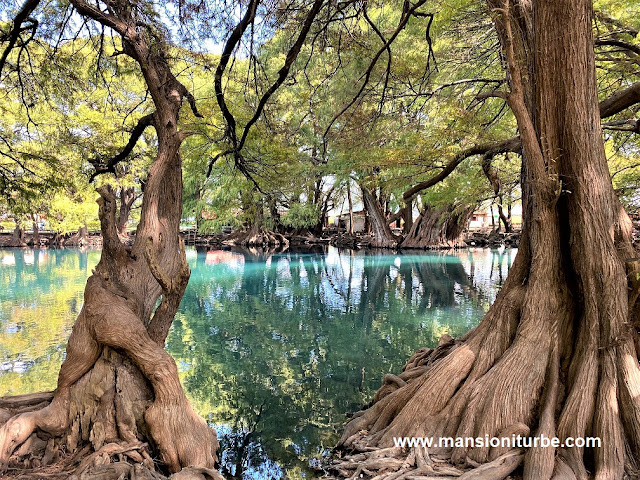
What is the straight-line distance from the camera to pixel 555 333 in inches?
136

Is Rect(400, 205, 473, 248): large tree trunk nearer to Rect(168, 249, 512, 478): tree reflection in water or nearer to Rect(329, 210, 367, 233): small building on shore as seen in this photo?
Rect(168, 249, 512, 478): tree reflection in water

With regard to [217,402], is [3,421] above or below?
above

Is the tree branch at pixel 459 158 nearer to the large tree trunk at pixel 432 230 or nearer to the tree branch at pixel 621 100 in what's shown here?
the tree branch at pixel 621 100

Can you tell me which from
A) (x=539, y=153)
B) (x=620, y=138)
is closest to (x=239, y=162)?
(x=539, y=153)

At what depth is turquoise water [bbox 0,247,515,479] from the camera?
446 cm

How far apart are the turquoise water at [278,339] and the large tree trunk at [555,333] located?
1087 millimetres

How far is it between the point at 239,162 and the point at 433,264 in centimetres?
1477

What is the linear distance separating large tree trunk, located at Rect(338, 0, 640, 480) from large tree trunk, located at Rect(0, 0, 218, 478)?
1374 millimetres

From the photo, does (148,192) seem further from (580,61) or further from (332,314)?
(332,314)

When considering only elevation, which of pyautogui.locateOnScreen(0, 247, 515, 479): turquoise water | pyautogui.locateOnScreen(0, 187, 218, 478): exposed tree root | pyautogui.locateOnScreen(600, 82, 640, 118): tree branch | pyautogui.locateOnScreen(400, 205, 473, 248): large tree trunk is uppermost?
pyautogui.locateOnScreen(600, 82, 640, 118): tree branch

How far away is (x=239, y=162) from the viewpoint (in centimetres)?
596

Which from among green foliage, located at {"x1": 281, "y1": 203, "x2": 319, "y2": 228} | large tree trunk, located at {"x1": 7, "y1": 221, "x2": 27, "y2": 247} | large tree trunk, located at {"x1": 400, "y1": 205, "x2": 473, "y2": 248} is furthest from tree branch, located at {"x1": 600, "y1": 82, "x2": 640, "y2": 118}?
large tree trunk, located at {"x1": 7, "y1": 221, "x2": 27, "y2": 247}

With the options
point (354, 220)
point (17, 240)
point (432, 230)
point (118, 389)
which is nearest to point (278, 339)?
point (118, 389)

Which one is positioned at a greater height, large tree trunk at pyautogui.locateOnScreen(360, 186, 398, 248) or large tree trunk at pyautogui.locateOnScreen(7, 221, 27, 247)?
large tree trunk at pyautogui.locateOnScreen(360, 186, 398, 248)
